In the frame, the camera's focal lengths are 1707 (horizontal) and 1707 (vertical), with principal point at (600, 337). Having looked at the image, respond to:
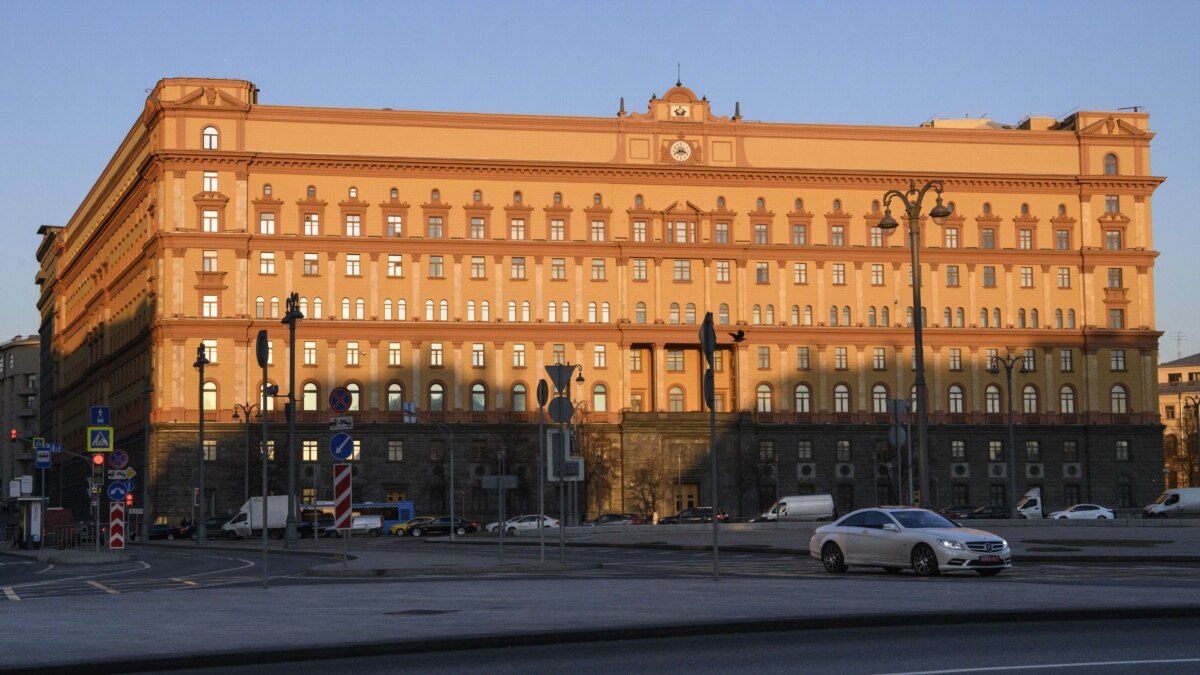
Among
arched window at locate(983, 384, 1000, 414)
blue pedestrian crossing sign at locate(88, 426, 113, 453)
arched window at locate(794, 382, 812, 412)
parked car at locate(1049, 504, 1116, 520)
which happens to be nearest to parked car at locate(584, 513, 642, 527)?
arched window at locate(794, 382, 812, 412)

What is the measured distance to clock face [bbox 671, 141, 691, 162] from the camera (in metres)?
123

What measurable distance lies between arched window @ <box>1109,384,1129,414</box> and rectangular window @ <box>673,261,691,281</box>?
33.6 metres

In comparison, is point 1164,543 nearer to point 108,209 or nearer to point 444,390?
point 444,390

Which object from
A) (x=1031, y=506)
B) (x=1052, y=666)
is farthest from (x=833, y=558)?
(x=1031, y=506)

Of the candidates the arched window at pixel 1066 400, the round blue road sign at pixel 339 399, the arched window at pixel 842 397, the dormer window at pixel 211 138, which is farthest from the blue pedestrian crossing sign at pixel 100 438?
the arched window at pixel 1066 400

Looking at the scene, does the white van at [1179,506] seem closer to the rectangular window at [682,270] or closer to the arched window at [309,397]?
the rectangular window at [682,270]

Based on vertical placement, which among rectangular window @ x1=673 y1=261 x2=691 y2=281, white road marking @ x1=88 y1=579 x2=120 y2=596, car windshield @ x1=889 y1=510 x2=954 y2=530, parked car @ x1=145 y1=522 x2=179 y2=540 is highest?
rectangular window @ x1=673 y1=261 x2=691 y2=281

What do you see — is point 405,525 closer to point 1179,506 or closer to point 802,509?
point 802,509

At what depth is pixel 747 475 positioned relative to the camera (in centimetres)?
11925

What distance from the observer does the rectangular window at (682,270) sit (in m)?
123

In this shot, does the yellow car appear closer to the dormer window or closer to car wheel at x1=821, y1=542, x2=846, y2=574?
the dormer window

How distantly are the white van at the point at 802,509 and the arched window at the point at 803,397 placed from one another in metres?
17.5

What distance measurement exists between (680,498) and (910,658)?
10356 centimetres

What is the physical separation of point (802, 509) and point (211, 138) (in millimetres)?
46919
